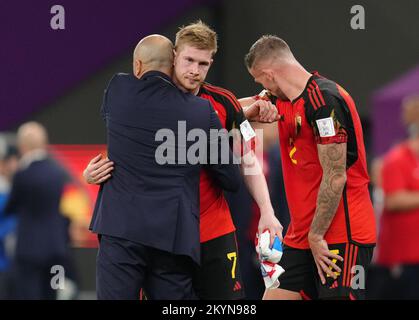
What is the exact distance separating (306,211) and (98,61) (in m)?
7.66

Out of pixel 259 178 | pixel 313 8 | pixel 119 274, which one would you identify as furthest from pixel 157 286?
pixel 313 8

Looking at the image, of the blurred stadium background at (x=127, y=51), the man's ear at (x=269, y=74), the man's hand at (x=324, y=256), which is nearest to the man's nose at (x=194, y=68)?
the man's ear at (x=269, y=74)

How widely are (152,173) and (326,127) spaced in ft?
3.69

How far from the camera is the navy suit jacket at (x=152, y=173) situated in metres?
5.78

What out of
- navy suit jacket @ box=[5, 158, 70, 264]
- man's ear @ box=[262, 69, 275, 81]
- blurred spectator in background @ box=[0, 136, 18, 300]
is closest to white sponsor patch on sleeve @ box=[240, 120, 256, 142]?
man's ear @ box=[262, 69, 275, 81]

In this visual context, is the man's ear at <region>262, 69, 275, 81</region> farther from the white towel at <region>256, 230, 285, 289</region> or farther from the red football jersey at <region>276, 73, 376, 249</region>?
the white towel at <region>256, 230, 285, 289</region>

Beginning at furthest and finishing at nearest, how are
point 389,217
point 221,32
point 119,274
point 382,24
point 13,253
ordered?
1. point 221,32
2. point 382,24
3. point 13,253
4. point 389,217
5. point 119,274

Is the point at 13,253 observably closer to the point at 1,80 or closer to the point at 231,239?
the point at 1,80

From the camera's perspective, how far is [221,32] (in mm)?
13430

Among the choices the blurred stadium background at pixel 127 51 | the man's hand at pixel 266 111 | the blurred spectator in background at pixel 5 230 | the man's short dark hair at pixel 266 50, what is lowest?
the blurred spectator in background at pixel 5 230

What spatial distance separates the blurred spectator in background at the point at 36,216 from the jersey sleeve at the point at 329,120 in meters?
4.68

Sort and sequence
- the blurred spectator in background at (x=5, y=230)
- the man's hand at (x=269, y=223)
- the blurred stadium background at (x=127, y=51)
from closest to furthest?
the man's hand at (x=269, y=223)
the blurred spectator in background at (x=5, y=230)
the blurred stadium background at (x=127, y=51)

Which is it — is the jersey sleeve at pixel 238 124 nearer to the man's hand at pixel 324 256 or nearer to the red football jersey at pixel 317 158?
the red football jersey at pixel 317 158

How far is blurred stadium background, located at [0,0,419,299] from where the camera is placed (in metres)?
12.6
